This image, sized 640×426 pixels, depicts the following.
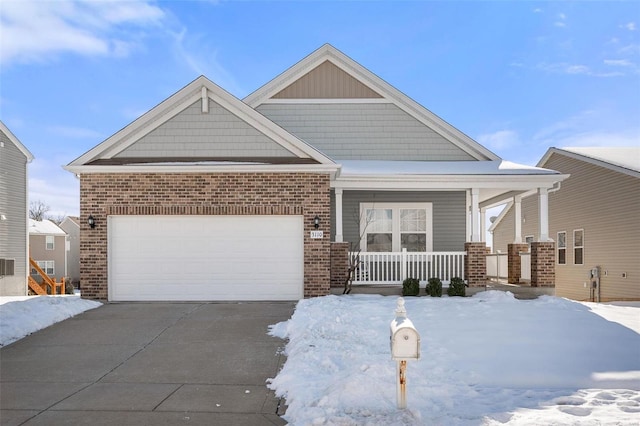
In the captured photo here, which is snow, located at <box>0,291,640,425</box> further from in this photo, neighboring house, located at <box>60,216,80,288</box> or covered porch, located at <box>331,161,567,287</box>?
neighboring house, located at <box>60,216,80,288</box>

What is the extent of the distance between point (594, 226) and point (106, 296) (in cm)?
1671

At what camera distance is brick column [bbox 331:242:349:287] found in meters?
12.0

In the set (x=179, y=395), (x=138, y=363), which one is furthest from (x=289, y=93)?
(x=179, y=395)

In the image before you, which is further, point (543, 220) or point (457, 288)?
point (543, 220)

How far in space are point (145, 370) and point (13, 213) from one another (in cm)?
2000

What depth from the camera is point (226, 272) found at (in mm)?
10953

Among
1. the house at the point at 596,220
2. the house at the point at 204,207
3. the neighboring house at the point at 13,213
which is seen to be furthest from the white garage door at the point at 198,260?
the neighboring house at the point at 13,213

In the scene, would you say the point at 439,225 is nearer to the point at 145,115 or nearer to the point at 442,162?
the point at 442,162

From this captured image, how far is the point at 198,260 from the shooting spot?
10945 mm

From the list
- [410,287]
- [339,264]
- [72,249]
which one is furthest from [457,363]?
[72,249]

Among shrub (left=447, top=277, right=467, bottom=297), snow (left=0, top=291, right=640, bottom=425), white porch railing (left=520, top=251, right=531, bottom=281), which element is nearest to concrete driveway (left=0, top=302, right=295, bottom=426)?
snow (left=0, top=291, right=640, bottom=425)

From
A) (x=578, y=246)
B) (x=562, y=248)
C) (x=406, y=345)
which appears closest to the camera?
(x=406, y=345)

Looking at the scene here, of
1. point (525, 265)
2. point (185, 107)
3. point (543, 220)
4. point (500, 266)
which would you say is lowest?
point (500, 266)

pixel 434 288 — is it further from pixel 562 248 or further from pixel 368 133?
pixel 562 248
